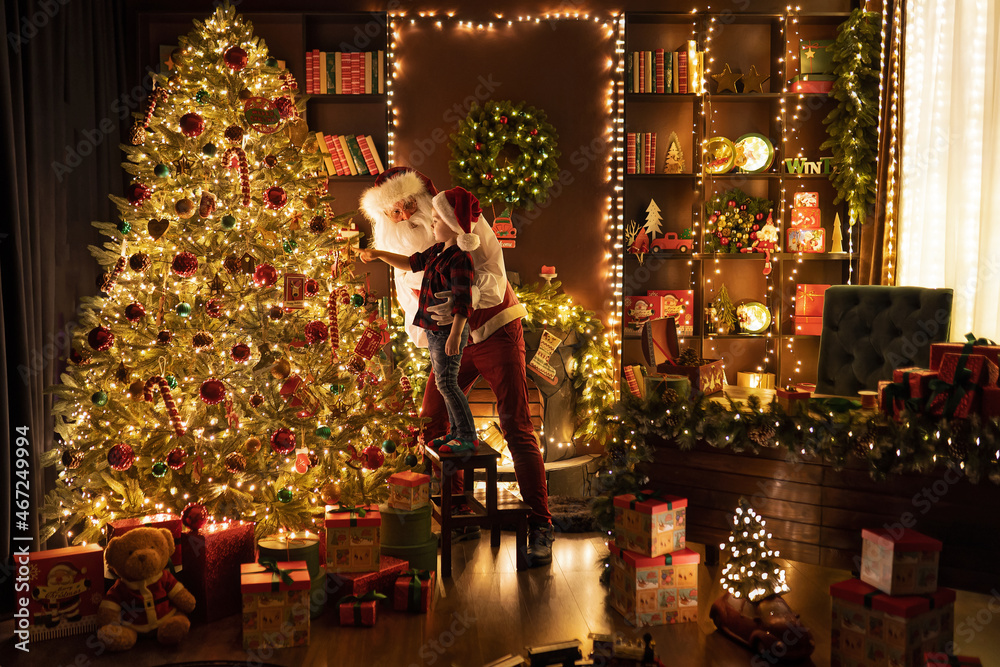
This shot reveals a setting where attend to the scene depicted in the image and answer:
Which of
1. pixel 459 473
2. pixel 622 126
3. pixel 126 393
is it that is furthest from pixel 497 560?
pixel 622 126

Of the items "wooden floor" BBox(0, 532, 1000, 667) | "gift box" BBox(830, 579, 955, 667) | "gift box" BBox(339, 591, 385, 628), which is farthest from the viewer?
"gift box" BBox(339, 591, 385, 628)

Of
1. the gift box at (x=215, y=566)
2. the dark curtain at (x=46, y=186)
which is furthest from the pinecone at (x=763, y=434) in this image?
the dark curtain at (x=46, y=186)

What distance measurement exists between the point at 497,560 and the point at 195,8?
12.2 ft

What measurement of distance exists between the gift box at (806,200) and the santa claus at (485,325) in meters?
2.38

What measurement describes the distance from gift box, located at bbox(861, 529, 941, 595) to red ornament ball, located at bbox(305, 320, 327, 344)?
6.89 ft

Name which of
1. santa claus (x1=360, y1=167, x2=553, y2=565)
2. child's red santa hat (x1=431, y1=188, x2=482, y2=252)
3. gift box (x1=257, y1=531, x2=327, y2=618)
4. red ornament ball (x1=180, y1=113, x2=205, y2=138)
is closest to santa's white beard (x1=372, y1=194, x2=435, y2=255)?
santa claus (x1=360, y1=167, x2=553, y2=565)

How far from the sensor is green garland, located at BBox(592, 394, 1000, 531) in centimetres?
218

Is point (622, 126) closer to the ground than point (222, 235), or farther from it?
farther from it

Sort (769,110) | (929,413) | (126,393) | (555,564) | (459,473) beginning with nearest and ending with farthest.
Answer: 1. (929,413)
2. (126,393)
3. (555,564)
4. (459,473)
5. (769,110)

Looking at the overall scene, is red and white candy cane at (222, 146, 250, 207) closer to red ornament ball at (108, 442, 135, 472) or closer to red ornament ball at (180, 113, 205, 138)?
red ornament ball at (180, 113, 205, 138)

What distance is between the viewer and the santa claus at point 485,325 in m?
3.15

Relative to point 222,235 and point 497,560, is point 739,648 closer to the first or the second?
point 497,560

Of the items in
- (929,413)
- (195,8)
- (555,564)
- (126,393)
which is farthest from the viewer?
(195,8)

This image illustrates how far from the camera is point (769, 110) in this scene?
4684 mm
